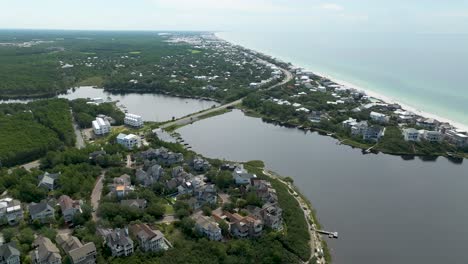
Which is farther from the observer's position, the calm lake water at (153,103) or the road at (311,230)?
the calm lake water at (153,103)

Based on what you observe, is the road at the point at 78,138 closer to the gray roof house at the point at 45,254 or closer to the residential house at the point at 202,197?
the residential house at the point at 202,197

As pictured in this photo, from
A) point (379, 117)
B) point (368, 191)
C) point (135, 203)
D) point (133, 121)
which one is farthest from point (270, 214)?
point (379, 117)

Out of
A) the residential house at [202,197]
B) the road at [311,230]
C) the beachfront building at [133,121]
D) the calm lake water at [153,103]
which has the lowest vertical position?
the calm lake water at [153,103]

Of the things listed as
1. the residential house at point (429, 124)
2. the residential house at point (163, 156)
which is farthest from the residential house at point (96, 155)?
the residential house at point (429, 124)

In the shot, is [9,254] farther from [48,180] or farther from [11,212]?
[48,180]

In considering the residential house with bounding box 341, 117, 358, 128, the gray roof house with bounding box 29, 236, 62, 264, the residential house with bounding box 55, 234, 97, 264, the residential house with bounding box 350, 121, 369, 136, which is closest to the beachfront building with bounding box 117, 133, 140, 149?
the residential house with bounding box 55, 234, 97, 264

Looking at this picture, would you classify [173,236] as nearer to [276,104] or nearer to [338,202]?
[338,202]
